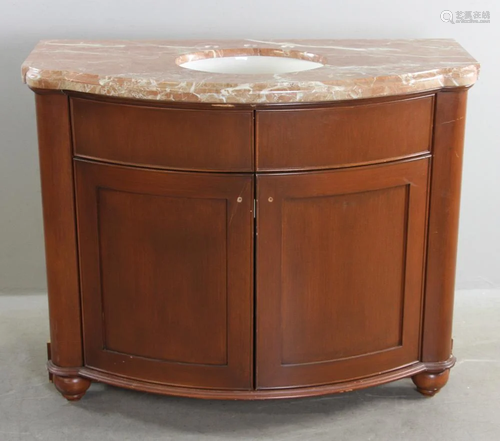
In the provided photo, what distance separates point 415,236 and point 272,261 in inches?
15.0

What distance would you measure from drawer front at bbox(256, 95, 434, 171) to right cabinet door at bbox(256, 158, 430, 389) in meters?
0.03

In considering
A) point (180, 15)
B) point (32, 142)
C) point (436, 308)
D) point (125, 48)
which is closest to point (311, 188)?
point (436, 308)

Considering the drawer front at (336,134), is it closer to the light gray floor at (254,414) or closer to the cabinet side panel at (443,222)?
the cabinet side panel at (443,222)

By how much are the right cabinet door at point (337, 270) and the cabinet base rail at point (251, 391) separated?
0.08ft

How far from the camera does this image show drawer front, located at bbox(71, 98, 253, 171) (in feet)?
7.09

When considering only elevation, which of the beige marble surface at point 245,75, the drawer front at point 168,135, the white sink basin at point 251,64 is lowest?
the drawer front at point 168,135

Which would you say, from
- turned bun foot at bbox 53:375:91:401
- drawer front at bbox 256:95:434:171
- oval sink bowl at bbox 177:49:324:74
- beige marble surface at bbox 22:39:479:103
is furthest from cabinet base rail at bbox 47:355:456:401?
oval sink bowl at bbox 177:49:324:74

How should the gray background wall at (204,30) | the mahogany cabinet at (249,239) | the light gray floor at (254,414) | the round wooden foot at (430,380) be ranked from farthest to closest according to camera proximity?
the gray background wall at (204,30) → the round wooden foot at (430,380) → the light gray floor at (254,414) → the mahogany cabinet at (249,239)

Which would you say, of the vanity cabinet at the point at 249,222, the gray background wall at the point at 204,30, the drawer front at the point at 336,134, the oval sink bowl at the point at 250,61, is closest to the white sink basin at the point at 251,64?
the oval sink bowl at the point at 250,61

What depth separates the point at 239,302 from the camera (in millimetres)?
2320

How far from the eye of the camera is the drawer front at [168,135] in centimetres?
216

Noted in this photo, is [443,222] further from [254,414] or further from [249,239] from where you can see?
[254,414]

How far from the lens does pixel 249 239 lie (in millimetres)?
2268

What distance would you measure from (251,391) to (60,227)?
635mm
